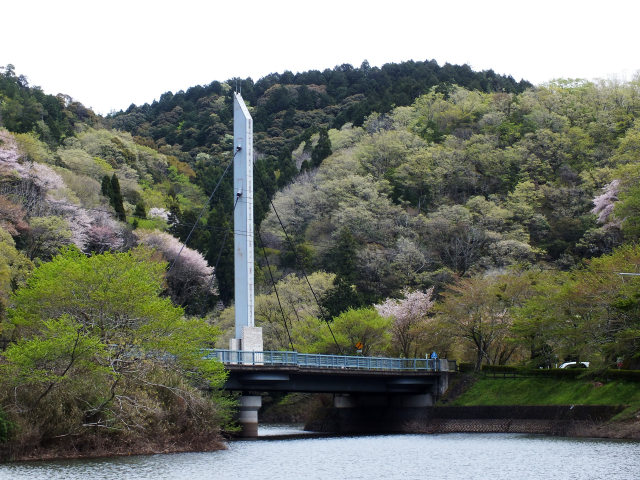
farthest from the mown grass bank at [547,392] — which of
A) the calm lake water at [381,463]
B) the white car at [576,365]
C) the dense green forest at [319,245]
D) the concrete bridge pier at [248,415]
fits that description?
the concrete bridge pier at [248,415]

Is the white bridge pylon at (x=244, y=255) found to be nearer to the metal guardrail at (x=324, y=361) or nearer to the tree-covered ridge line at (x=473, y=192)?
the metal guardrail at (x=324, y=361)

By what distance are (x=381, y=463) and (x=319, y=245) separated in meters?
63.1

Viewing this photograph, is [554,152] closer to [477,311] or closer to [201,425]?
[477,311]

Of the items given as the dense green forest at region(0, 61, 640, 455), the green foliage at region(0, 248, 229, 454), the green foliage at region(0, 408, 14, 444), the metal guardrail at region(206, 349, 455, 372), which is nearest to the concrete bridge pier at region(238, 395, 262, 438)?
the metal guardrail at region(206, 349, 455, 372)

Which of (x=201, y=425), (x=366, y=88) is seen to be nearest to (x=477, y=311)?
(x=201, y=425)

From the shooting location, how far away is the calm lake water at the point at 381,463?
2917 centimetres

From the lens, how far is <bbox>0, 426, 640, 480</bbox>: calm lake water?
29172 millimetres

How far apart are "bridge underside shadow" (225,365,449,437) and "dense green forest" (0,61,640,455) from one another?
170 inches

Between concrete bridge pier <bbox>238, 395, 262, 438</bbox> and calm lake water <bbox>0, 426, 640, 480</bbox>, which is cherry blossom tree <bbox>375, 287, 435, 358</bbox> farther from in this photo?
calm lake water <bbox>0, 426, 640, 480</bbox>

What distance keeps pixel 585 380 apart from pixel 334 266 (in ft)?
138

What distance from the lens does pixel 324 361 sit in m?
58.4

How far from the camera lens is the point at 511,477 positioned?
29.0 m

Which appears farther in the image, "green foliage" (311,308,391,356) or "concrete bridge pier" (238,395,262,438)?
"green foliage" (311,308,391,356)

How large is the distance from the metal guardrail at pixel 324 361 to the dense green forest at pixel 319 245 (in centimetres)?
238
